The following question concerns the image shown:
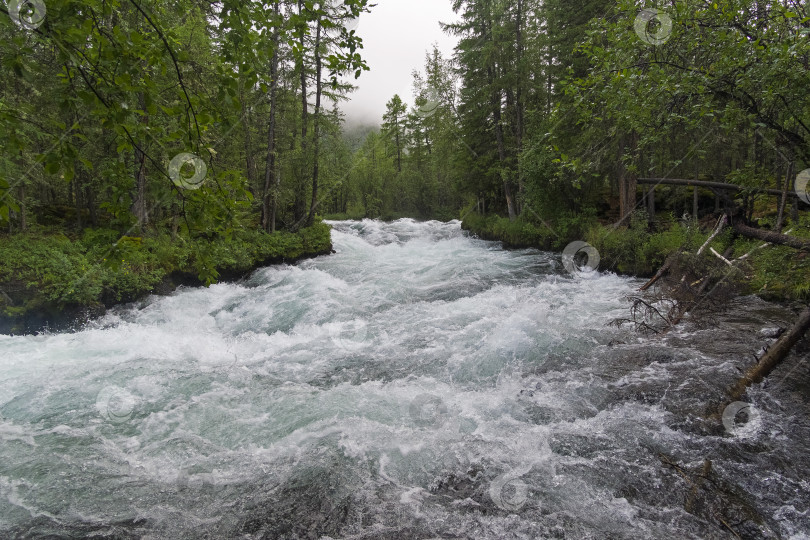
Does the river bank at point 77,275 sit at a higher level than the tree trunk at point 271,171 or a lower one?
lower

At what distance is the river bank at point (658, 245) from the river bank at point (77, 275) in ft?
25.4

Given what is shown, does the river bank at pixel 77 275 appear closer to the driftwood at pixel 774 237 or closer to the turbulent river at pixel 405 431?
the turbulent river at pixel 405 431

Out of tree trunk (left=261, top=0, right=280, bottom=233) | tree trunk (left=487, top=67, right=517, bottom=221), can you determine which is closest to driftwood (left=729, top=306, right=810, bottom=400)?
tree trunk (left=261, top=0, right=280, bottom=233)

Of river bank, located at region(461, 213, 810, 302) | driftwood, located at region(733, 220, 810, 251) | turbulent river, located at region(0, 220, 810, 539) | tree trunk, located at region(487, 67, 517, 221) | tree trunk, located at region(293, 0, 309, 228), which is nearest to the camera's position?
turbulent river, located at region(0, 220, 810, 539)

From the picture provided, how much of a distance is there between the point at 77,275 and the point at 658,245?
15.5 meters

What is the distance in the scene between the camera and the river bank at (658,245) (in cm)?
524

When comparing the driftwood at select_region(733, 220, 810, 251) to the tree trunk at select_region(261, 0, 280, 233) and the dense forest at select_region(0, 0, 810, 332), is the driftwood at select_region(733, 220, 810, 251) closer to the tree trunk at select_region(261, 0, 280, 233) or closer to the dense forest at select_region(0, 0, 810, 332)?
the dense forest at select_region(0, 0, 810, 332)

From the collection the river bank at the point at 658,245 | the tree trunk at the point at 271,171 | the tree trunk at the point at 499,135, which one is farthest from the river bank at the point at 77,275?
the tree trunk at the point at 499,135

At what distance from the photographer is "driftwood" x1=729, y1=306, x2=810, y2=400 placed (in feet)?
13.0

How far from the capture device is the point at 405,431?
15.8ft

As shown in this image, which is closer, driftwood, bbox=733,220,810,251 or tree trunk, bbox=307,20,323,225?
driftwood, bbox=733,220,810,251

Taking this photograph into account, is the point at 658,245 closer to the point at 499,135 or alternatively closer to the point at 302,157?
the point at 499,135

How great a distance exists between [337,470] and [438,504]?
112cm

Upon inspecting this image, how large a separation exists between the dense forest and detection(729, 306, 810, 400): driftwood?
31.3 inches
